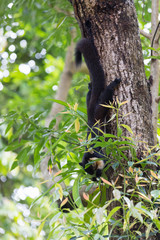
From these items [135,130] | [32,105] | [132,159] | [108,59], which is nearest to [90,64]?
[108,59]

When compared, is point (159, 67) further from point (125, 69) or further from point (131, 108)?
point (131, 108)

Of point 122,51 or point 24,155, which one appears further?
point 24,155

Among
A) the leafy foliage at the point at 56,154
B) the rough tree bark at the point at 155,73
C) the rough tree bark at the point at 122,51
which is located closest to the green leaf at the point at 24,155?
the leafy foliage at the point at 56,154

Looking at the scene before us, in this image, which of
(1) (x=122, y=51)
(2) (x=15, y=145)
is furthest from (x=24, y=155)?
(1) (x=122, y=51)

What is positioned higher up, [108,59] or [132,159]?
[108,59]

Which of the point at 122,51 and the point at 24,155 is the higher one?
the point at 122,51

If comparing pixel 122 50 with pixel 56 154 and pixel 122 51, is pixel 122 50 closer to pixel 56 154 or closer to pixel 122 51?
pixel 122 51

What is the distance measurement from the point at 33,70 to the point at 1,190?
1936 millimetres

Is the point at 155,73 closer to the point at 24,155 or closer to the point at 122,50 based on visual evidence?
the point at 122,50

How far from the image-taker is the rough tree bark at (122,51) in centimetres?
130

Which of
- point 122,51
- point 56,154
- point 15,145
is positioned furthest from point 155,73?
point 15,145

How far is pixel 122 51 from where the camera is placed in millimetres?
1372

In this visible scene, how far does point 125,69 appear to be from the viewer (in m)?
1.36

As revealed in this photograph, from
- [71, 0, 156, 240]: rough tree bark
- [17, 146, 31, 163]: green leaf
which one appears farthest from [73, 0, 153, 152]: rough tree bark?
[17, 146, 31, 163]: green leaf
